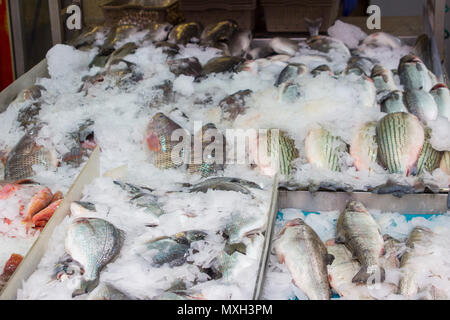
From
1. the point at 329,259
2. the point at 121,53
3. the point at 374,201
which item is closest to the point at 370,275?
the point at 329,259

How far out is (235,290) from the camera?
1.67m

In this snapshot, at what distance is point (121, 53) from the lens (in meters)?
3.82

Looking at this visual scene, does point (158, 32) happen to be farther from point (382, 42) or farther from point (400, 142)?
point (400, 142)

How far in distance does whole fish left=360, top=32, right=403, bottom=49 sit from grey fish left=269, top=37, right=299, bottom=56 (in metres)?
0.53

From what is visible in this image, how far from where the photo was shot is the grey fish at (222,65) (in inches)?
139

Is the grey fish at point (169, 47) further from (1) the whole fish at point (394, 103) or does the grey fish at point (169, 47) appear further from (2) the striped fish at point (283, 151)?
(1) the whole fish at point (394, 103)

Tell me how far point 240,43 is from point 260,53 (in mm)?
187

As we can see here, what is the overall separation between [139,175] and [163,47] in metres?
1.65

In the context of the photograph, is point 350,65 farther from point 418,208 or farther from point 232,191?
point 232,191

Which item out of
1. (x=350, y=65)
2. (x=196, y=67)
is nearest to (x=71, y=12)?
(x=196, y=67)

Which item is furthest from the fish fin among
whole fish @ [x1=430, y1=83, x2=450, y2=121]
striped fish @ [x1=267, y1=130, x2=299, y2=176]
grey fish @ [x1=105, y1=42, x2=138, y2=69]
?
grey fish @ [x1=105, y1=42, x2=138, y2=69]

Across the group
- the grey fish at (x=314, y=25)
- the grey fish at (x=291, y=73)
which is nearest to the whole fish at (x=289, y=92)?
the grey fish at (x=291, y=73)

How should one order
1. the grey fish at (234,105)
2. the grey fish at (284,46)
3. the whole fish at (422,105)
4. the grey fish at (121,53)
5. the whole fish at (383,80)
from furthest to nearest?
the grey fish at (284,46)
the grey fish at (121,53)
the whole fish at (383,80)
the grey fish at (234,105)
the whole fish at (422,105)

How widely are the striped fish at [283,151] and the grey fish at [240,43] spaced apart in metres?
1.53
